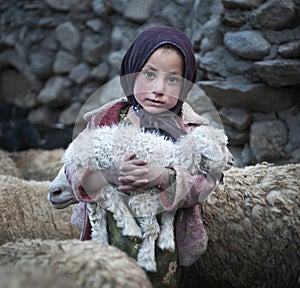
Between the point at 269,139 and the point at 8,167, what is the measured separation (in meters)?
1.94

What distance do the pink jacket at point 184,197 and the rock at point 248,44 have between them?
1571 mm

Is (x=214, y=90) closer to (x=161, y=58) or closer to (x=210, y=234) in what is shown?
(x=210, y=234)

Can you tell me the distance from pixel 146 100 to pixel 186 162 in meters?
0.27

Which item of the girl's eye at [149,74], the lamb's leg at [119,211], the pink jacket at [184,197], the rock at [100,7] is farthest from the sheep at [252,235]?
the rock at [100,7]

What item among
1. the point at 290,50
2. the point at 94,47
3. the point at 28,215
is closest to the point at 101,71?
the point at 94,47

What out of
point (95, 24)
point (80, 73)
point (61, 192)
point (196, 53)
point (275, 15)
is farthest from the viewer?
point (80, 73)

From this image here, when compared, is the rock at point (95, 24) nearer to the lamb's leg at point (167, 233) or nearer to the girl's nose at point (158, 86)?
the girl's nose at point (158, 86)

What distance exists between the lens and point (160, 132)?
2.17 metres

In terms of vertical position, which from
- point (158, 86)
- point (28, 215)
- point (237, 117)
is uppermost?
point (158, 86)

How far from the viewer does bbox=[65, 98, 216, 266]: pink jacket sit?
6.74ft

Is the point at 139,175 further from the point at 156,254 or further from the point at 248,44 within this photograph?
the point at 248,44

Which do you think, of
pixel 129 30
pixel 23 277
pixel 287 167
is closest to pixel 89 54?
pixel 129 30

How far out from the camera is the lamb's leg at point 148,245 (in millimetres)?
2059

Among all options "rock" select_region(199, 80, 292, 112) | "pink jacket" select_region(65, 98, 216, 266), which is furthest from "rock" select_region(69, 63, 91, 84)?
"pink jacket" select_region(65, 98, 216, 266)
